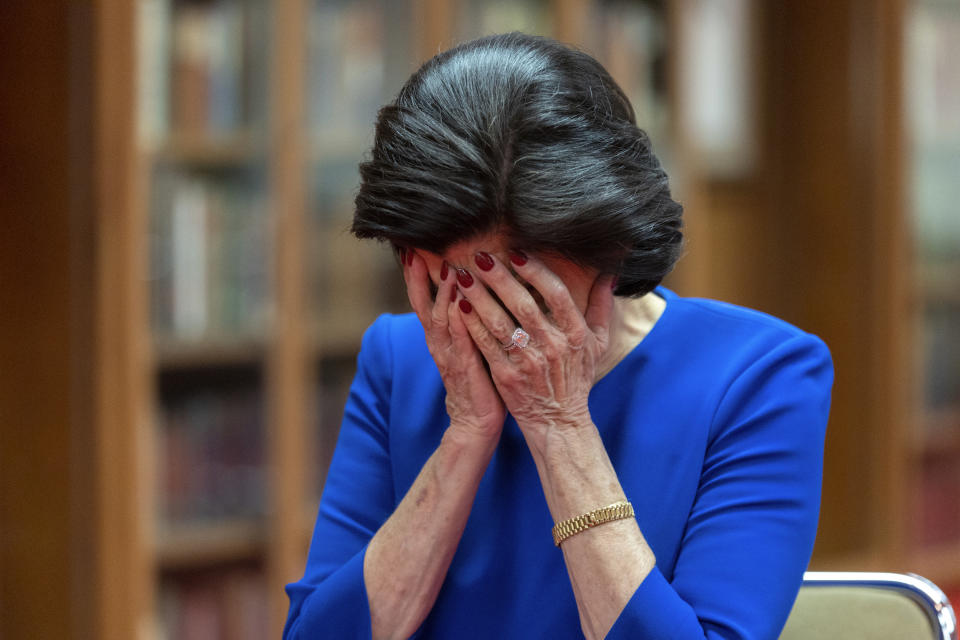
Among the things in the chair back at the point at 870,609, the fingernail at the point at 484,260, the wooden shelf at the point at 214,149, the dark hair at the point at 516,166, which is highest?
the wooden shelf at the point at 214,149

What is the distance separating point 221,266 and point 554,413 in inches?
52.5

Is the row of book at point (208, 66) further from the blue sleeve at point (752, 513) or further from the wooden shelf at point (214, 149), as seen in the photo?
the blue sleeve at point (752, 513)

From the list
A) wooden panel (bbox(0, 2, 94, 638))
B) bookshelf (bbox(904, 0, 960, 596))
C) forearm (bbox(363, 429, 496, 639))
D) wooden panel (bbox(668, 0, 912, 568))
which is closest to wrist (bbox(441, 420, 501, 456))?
forearm (bbox(363, 429, 496, 639))

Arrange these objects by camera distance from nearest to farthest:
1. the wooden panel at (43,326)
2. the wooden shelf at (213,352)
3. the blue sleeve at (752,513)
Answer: the blue sleeve at (752,513)
the wooden panel at (43,326)
the wooden shelf at (213,352)

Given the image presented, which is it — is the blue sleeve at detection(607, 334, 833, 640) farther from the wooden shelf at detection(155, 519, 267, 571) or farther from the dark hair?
the wooden shelf at detection(155, 519, 267, 571)

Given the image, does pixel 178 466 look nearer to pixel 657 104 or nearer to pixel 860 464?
pixel 657 104

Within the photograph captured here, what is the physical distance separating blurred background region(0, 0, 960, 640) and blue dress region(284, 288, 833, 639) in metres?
0.28

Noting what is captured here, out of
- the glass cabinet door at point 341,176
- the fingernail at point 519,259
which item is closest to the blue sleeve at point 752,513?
the fingernail at point 519,259

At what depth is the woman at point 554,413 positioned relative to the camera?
99 cm

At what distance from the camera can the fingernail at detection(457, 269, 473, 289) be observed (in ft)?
3.33

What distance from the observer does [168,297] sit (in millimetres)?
2125

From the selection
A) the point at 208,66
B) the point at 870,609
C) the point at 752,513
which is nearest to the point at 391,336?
the point at 752,513

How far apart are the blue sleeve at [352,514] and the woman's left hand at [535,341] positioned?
0.22 meters

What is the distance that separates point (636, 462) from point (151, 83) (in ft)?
4.86
